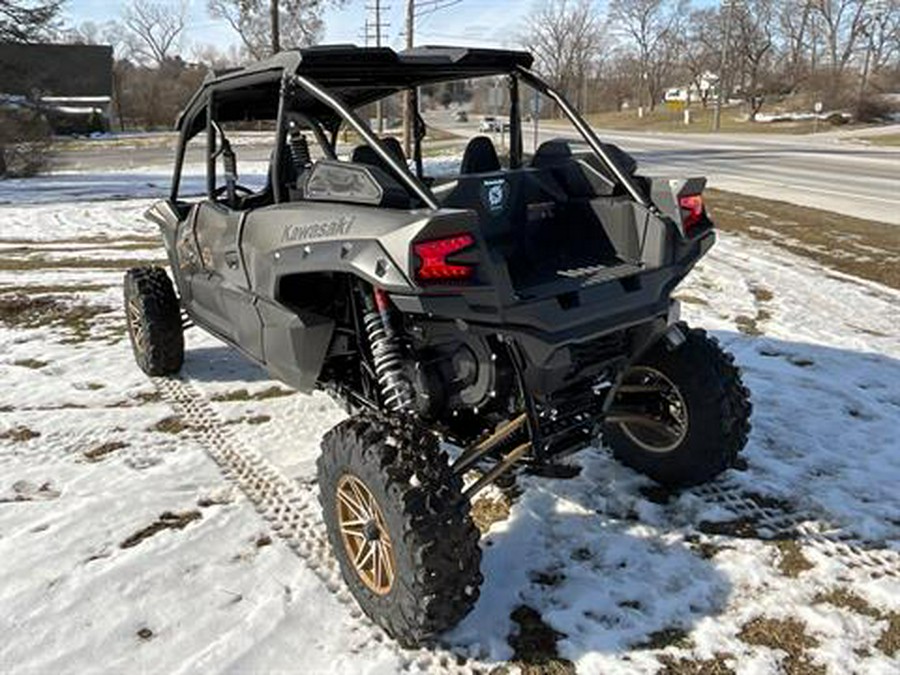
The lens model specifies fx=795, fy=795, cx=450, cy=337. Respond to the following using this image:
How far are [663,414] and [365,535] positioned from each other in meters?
1.68

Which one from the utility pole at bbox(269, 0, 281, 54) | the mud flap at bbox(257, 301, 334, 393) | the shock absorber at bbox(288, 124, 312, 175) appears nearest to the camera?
the mud flap at bbox(257, 301, 334, 393)

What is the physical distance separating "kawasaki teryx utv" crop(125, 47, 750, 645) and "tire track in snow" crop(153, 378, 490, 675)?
97 millimetres

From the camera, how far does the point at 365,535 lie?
293 cm

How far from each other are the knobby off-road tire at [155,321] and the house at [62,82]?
22291 millimetres

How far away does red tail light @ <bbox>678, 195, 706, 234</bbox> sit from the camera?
3352 mm

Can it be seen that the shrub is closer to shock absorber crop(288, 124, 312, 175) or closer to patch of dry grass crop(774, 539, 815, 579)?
shock absorber crop(288, 124, 312, 175)

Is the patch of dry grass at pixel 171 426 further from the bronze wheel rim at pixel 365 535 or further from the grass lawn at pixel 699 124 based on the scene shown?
the grass lawn at pixel 699 124

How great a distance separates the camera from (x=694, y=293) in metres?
7.93

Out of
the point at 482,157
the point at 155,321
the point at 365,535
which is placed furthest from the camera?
the point at 155,321

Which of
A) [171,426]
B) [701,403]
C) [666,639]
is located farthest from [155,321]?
[666,639]

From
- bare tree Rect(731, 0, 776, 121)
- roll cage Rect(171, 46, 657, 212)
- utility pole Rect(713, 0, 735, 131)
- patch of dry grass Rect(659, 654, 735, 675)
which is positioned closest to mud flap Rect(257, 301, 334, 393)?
roll cage Rect(171, 46, 657, 212)

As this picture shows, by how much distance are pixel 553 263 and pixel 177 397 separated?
294cm

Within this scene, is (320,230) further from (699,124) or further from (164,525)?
(699,124)

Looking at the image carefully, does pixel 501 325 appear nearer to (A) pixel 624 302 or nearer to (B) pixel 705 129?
(A) pixel 624 302
